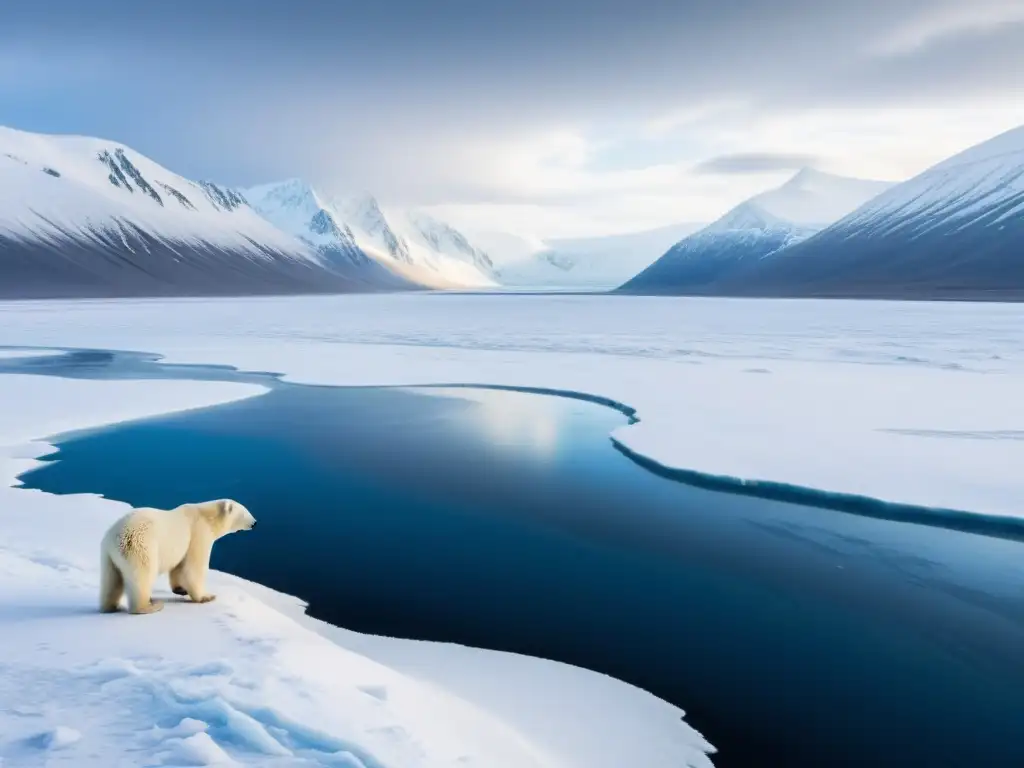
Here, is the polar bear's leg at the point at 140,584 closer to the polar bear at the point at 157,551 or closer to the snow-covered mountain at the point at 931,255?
the polar bear at the point at 157,551

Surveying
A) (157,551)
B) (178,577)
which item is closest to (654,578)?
(178,577)

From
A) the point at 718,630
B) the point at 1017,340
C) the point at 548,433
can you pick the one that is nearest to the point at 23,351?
the point at 548,433

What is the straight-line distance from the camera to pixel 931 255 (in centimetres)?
16188

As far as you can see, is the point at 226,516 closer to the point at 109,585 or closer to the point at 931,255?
→ the point at 109,585

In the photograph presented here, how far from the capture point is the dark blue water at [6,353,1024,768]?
20.1 feet

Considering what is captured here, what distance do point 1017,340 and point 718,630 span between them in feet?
120

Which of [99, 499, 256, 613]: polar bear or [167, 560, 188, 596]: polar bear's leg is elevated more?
[99, 499, 256, 613]: polar bear

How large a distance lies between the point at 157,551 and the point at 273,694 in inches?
75.6

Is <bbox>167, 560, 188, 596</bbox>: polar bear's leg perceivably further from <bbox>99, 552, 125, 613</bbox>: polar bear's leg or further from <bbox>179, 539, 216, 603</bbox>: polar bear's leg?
<bbox>99, 552, 125, 613</bbox>: polar bear's leg

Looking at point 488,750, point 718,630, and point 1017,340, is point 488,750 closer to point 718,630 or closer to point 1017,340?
point 718,630

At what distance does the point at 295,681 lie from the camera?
5.13m

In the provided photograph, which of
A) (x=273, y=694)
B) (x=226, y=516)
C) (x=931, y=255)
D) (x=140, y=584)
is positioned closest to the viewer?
(x=273, y=694)

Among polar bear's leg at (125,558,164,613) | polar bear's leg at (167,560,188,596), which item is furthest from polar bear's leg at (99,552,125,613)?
polar bear's leg at (167,560,188,596)

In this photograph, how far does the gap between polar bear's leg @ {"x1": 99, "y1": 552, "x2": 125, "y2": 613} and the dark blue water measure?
1998 mm
